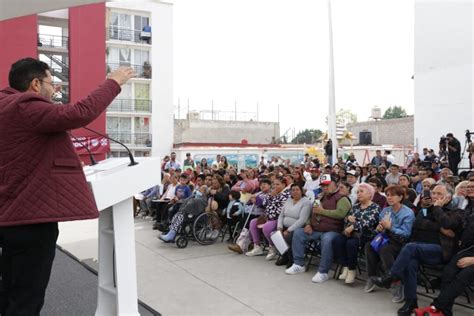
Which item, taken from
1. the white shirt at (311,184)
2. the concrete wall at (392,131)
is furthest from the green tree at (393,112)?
the white shirt at (311,184)

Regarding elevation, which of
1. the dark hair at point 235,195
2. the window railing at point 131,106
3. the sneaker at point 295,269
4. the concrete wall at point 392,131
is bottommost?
the sneaker at point 295,269

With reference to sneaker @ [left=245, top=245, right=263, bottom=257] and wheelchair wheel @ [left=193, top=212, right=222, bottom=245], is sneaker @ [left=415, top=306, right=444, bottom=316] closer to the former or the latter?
sneaker @ [left=245, top=245, right=263, bottom=257]

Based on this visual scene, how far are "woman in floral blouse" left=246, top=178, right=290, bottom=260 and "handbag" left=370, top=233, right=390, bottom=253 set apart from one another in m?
1.71

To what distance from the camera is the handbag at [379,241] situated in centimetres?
429

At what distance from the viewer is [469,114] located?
1684cm

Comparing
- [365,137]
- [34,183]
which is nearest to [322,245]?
[34,183]

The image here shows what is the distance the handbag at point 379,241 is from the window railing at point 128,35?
85.0 feet

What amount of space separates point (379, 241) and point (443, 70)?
1595 centimetres

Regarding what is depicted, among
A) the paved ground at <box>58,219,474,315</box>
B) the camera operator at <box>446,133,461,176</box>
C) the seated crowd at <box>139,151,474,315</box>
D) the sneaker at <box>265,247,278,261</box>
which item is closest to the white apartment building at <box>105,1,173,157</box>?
the camera operator at <box>446,133,461,176</box>

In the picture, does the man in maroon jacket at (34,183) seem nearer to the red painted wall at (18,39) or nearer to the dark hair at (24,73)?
the dark hair at (24,73)

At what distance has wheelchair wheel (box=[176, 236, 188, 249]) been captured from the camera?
6.69 meters

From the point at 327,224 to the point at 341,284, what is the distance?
0.69 m

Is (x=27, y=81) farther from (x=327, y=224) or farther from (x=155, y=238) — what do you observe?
(x=155, y=238)

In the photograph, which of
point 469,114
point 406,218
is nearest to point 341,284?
point 406,218
